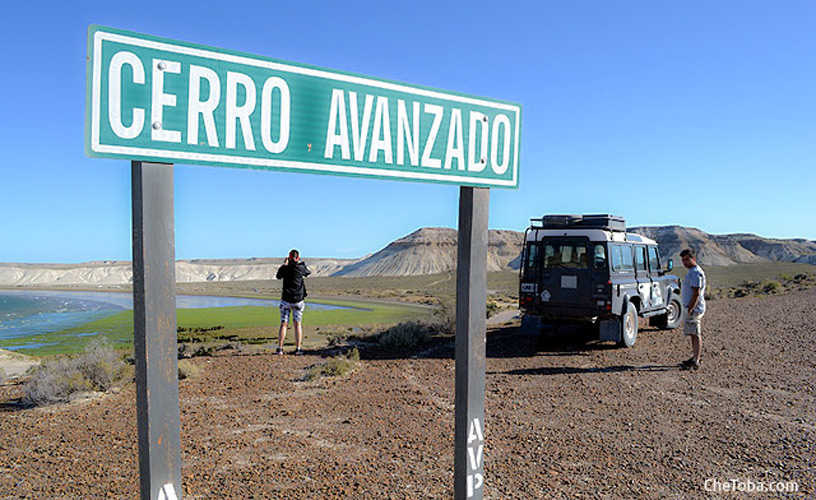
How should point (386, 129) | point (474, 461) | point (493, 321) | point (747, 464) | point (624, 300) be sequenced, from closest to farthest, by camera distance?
point (386, 129)
point (474, 461)
point (747, 464)
point (624, 300)
point (493, 321)

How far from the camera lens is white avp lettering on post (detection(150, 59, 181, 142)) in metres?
1.85

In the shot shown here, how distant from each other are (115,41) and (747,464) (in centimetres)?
562

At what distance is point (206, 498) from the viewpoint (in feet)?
13.6

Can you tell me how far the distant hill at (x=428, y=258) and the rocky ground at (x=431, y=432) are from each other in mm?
83506

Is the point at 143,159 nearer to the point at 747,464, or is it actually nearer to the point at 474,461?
the point at 474,461

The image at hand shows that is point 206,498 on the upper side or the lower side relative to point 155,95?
lower

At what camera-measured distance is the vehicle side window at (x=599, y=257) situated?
10.3m

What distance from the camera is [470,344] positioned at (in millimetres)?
2586

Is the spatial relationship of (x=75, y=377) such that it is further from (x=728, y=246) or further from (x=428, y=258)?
(x=728, y=246)

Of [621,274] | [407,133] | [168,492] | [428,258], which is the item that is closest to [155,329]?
[168,492]

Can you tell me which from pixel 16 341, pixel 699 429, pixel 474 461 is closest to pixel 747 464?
pixel 699 429

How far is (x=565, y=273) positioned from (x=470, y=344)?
8.58 m

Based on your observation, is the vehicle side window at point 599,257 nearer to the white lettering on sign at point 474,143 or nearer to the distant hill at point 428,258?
the white lettering on sign at point 474,143

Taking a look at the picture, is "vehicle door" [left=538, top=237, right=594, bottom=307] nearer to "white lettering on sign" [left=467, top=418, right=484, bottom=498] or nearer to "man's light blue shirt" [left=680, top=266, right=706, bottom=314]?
"man's light blue shirt" [left=680, top=266, right=706, bottom=314]
